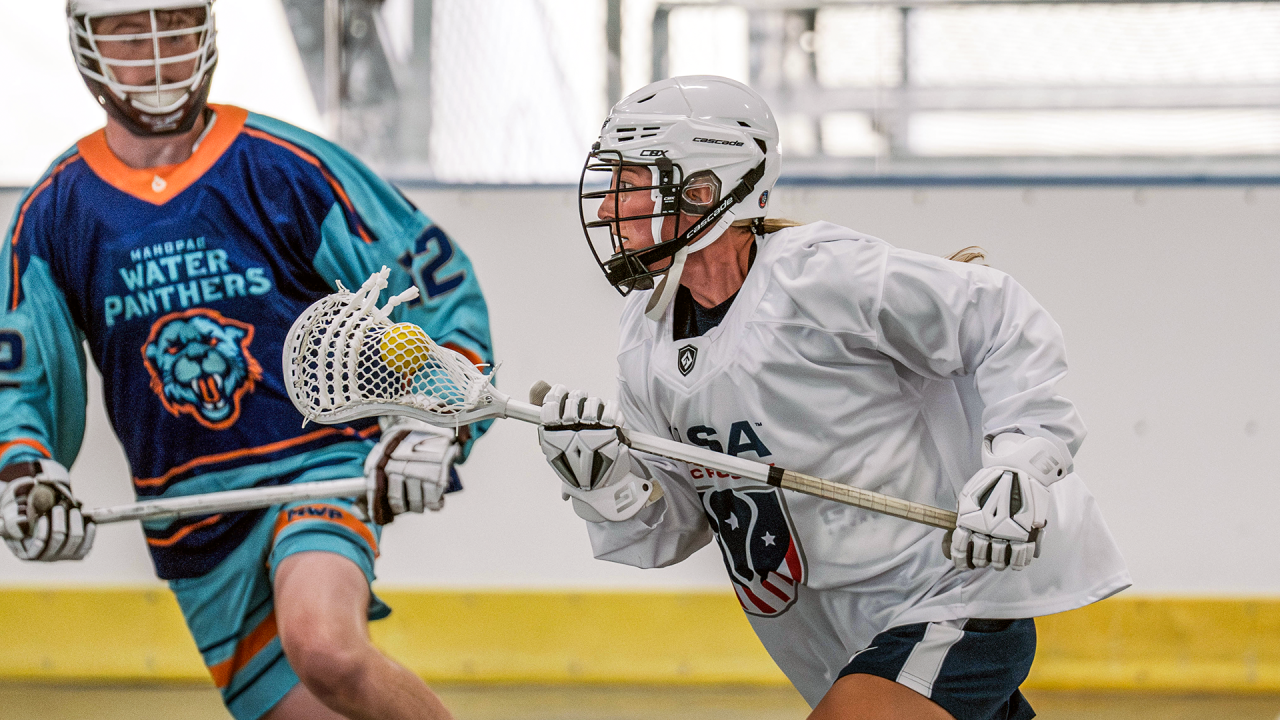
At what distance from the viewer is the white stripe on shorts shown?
1.45 meters

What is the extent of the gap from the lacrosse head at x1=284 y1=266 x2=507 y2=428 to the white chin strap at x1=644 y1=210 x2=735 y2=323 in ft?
0.84

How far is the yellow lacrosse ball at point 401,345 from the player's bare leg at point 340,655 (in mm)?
419

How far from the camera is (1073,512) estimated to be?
151 cm

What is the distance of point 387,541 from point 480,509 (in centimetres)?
25

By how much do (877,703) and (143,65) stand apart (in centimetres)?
168

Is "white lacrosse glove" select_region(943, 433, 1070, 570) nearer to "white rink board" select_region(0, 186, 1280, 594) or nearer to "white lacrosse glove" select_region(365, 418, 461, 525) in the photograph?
"white lacrosse glove" select_region(365, 418, 461, 525)

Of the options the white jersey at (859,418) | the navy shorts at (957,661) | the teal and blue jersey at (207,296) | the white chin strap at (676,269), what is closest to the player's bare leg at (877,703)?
the navy shorts at (957,661)

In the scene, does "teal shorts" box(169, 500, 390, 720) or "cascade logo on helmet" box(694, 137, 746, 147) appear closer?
"cascade logo on helmet" box(694, 137, 746, 147)

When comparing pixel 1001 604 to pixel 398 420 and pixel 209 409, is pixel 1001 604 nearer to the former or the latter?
pixel 398 420

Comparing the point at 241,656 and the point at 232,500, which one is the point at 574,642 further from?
the point at 232,500

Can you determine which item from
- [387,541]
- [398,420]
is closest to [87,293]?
[398,420]

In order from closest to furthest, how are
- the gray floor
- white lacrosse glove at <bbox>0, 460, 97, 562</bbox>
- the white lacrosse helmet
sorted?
white lacrosse glove at <bbox>0, 460, 97, 562</bbox> < the white lacrosse helmet < the gray floor

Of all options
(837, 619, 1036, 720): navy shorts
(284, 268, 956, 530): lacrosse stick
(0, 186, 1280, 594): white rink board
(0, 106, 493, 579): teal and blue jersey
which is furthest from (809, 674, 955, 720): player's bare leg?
(0, 186, 1280, 594): white rink board

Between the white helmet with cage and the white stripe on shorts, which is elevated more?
the white helmet with cage
